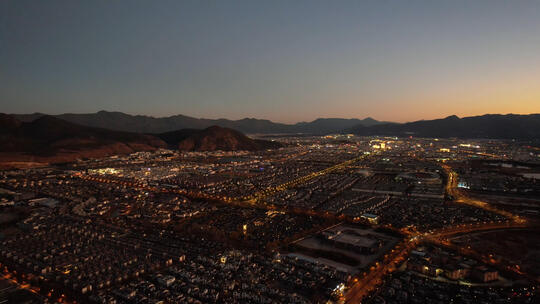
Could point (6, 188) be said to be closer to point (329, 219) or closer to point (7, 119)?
point (329, 219)

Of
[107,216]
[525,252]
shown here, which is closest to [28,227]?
[107,216]

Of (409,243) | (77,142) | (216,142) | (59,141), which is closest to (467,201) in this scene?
(409,243)

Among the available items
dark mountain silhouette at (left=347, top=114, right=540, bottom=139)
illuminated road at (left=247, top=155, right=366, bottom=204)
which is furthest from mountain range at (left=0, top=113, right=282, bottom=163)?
dark mountain silhouette at (left=347, top=114, right=540, bottom=139)

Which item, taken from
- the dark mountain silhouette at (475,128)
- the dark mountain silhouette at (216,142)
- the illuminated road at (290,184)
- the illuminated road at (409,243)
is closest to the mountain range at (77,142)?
the dark mountain silhouette at (216,142)

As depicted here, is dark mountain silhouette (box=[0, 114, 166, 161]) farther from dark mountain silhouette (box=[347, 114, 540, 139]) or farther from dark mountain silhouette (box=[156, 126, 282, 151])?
dark mountain silhouette (box=[347, 114, 540, 139])

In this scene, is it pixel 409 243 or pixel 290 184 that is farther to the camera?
pixel 290 184

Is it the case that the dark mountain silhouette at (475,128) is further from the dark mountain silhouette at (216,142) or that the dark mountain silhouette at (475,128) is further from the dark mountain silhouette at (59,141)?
the dark mountain silhouette at (59,141)

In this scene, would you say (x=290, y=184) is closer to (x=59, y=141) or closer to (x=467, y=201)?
(x=467, y=201)
